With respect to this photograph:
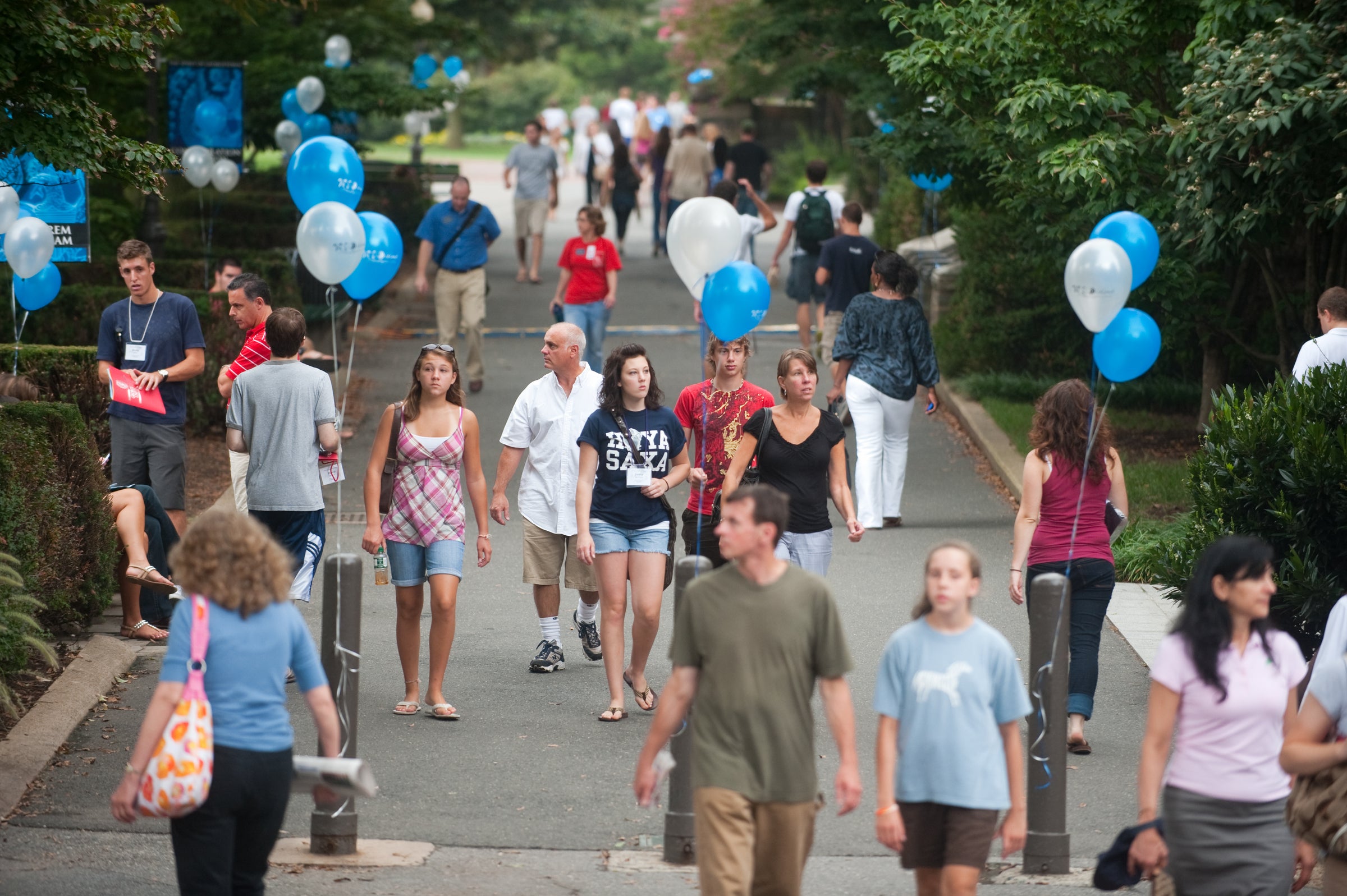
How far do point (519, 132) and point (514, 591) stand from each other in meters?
59.9

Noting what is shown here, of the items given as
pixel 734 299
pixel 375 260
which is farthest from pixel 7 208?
pixel 734 299

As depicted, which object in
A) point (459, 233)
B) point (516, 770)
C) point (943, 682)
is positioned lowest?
point (516, 770)

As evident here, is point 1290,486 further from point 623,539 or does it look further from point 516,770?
point 516,770

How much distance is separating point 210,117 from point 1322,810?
48.2 ft

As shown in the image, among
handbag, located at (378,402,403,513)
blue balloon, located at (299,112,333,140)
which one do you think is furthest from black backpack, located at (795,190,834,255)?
handbag, located at (378,402,403,513)

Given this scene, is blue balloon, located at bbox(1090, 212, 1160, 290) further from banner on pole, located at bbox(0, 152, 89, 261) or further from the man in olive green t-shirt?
banner on pole, located at bbox(0, 152, 89, 261)

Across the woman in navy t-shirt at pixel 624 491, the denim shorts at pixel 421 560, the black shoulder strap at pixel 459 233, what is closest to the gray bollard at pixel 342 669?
the denim shorts at pixel 421 560

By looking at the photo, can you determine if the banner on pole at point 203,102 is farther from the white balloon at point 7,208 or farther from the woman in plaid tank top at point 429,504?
the woman in plaid tank top at point 429,504

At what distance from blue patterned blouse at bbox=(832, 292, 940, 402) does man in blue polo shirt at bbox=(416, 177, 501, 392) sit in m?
5.20

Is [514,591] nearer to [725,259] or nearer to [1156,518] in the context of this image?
[725,259]

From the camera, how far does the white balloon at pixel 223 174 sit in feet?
56.3

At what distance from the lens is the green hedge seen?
313 inches

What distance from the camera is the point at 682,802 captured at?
6.25m

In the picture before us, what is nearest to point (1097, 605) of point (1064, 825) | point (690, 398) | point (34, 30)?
point (1064, 825)
